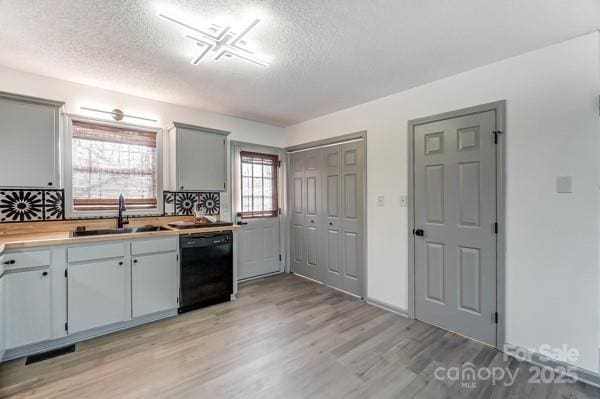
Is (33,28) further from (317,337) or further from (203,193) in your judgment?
(317,337)

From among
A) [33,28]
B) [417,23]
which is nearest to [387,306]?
[417,23]

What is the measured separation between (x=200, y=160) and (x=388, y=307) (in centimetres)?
295

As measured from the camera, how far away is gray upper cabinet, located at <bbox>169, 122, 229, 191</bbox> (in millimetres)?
3281

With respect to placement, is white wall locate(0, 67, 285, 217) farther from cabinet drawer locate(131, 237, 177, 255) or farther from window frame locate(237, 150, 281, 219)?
cabinet drawer locate(131, 237, 177, 255)

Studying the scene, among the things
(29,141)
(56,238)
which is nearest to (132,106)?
(29,141)

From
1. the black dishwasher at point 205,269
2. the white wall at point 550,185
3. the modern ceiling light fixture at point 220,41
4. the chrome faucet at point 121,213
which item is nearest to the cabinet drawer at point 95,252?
the chrome faucet at point 121,213

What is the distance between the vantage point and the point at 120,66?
246cm

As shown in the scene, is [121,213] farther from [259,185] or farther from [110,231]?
[259,185]

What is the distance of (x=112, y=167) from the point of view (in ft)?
10.1

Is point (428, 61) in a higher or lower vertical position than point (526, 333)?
higher

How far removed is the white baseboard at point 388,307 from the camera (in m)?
3.00

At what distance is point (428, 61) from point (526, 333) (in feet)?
8.01

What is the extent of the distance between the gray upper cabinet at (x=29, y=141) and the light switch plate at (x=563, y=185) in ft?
14.2

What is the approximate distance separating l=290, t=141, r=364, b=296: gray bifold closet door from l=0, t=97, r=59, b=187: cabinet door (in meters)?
2.98
